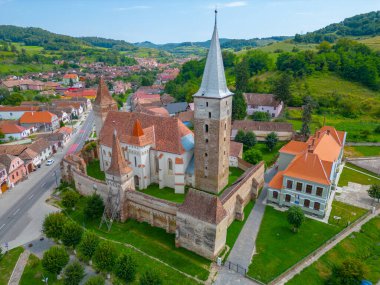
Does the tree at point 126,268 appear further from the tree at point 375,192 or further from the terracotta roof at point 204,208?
the tree at point 375,192

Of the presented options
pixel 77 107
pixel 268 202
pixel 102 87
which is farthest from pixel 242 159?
pixel 77 107

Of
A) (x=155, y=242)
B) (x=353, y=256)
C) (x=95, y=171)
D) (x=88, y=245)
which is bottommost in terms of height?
(x=353, y=256)

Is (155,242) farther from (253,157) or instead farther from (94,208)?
(253,157)

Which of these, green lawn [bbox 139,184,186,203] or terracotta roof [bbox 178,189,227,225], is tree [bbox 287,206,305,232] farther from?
green lawn [bbox 139,184,186,203]

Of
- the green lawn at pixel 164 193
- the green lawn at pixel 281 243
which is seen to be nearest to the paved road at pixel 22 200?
the green lawn at pixel 164 193

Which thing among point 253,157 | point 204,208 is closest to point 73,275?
point 204,208
